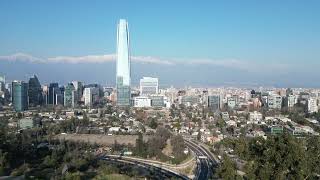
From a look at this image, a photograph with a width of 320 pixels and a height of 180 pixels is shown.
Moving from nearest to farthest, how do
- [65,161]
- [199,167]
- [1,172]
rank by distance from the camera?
[1,172], [65,161], [199,167]

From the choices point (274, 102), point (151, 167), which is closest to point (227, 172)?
point (151, 167)

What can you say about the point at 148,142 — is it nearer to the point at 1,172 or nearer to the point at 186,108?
the point at 1,172

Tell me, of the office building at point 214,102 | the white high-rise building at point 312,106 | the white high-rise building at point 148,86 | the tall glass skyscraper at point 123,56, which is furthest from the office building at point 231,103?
the white high-rise building at point 148,86

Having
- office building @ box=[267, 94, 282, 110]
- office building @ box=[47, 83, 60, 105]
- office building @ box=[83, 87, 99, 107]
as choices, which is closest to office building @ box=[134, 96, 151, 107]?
office building @ box=[83, 87, 99, 107]

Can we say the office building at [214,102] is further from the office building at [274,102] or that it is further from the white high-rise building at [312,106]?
the white high-rise building at [312,106]

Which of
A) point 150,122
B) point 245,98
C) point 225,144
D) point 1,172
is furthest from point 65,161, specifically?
point 245,98

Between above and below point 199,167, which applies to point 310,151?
above
